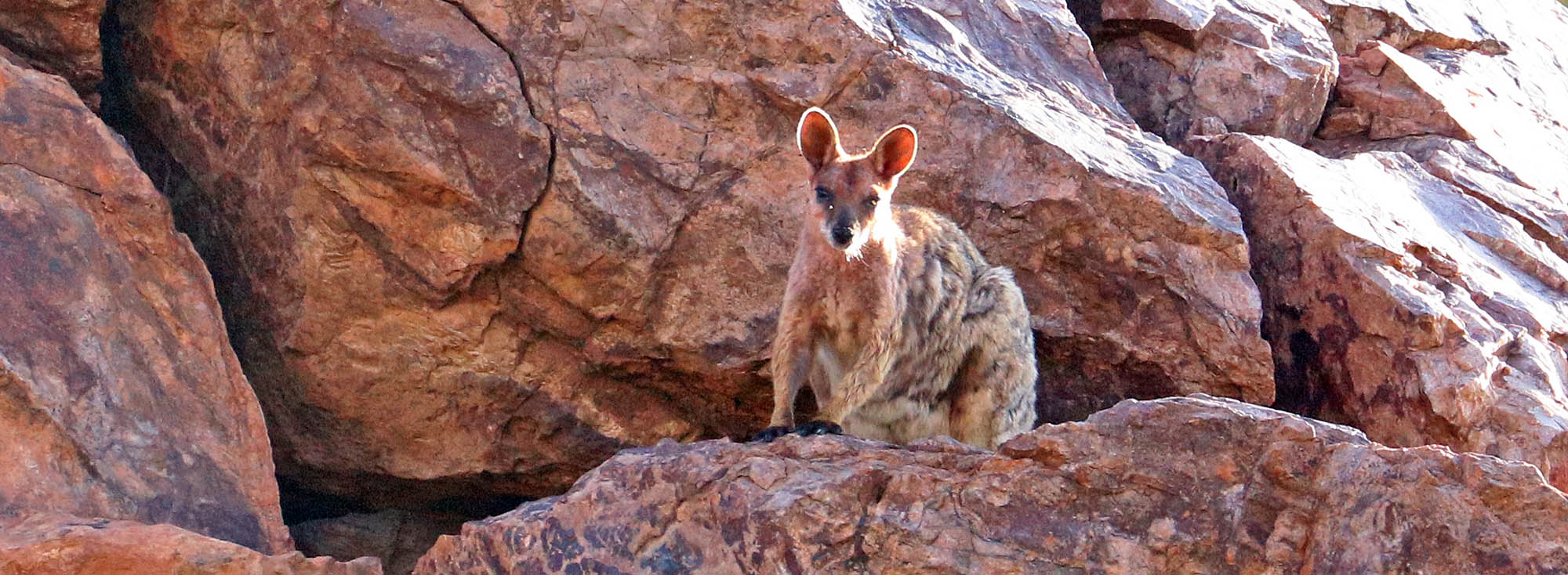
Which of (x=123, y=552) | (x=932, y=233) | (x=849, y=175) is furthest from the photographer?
(x=932, y=233)

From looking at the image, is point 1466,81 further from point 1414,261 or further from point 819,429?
point 819,429

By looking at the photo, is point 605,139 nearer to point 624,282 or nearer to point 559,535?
point 624,282

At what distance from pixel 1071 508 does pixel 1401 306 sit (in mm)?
2888

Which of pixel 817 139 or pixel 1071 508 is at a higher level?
pixel 817 139

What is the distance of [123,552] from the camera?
5.22 metres

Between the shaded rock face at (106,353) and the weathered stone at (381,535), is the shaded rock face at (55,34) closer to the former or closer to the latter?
the shaded rock face at (106,353)

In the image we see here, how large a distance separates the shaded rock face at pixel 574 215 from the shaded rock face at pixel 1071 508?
5.80ft

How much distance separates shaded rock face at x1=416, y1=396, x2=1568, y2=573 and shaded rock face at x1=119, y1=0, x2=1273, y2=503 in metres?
1.77

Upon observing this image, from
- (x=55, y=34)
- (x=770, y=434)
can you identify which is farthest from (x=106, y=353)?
(x=770, y=434)

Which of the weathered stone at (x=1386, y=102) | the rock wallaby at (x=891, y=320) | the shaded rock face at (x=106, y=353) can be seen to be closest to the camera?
the shaded rock face at (x=106, y=353)

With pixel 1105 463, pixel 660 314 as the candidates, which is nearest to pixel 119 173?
pixel 660 314

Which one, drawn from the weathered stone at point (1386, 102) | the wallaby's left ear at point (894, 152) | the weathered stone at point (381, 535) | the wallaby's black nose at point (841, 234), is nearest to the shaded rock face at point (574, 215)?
the weathered stone at point (381, 535)

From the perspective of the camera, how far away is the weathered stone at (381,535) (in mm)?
7441

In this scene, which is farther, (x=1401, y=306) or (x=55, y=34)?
(x=1401, y=306)
